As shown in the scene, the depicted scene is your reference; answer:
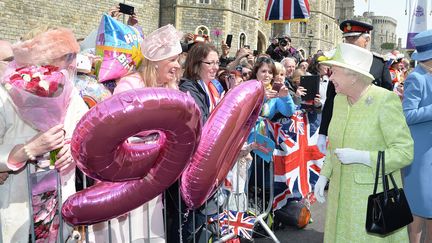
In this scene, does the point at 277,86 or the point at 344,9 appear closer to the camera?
the point at 277,86

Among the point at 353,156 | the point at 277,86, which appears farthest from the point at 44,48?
the point at 277,86

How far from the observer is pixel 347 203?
262 centimetres

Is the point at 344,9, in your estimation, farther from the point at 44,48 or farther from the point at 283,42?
the point at 44,48

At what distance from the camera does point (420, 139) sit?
11.0ft

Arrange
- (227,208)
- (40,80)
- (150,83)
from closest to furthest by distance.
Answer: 1. (40,80)
2. (150,83)
3. (227,208)

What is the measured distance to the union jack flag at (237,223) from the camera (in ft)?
12.3

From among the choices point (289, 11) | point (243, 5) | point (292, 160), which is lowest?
point (292, 160)

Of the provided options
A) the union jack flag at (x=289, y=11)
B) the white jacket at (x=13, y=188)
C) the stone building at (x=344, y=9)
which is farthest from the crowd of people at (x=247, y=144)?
the stone building at (x=344, y=9)

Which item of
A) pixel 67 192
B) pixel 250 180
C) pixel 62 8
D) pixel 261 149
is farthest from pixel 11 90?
pixel 62 8

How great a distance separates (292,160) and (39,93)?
3.14 meters

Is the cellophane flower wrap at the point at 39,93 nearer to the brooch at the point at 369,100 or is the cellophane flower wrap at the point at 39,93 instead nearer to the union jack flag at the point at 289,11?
the brooch at the point at 369,100

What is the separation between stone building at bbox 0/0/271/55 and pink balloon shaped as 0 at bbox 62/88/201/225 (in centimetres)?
2306

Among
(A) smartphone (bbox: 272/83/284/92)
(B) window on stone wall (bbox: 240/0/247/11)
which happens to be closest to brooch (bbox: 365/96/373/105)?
(A) smartphone (bbox: 272/83/284/92)

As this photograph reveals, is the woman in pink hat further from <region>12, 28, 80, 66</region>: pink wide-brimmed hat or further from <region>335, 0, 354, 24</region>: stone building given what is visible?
<region>335, 0, 354, 24</region>: stone building
